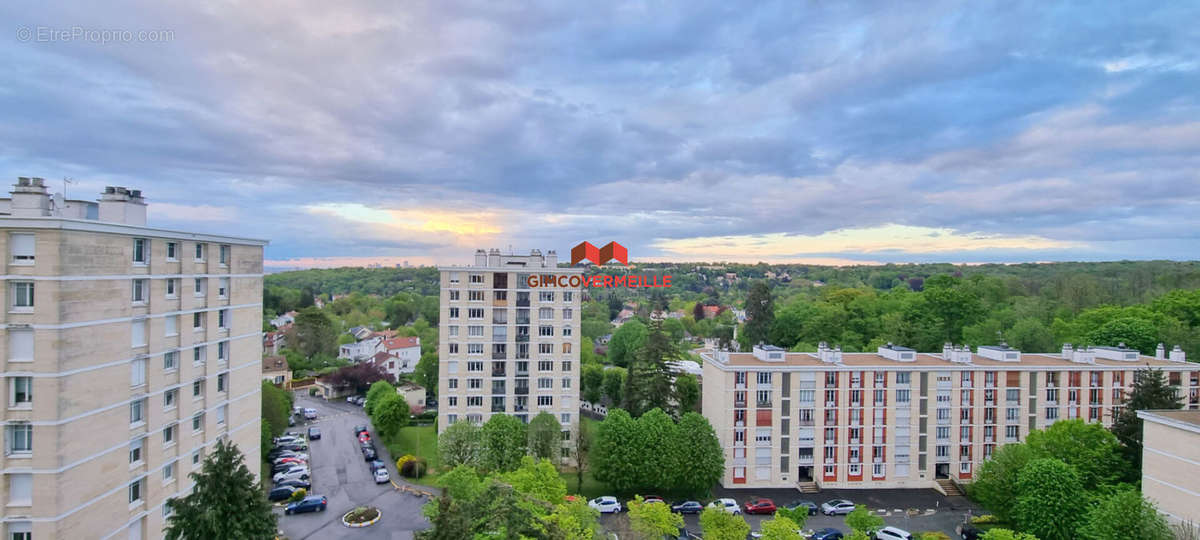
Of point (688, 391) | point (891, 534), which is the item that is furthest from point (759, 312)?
point (891, 534)

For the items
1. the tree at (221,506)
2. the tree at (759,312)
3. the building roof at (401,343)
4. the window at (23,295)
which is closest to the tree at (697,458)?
the tree at (221,506)

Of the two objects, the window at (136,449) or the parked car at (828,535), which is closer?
the window at (136,449)

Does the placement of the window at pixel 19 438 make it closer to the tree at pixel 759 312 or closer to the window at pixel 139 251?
the window at pixel 139 251

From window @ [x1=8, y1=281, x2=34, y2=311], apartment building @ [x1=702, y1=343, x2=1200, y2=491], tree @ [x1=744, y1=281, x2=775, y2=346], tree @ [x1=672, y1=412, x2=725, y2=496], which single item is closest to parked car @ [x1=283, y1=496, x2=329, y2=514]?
window @ [x1=8, y1=281, x2=34, y2=311]

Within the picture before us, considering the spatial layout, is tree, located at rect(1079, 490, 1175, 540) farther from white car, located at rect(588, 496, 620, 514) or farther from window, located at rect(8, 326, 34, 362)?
window, located at rect(8, 326, 34, 362)

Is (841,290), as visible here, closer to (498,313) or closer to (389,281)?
(498,313)

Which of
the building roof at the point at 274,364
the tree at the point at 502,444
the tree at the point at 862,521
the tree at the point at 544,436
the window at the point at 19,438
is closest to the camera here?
the window at the point at 19,438

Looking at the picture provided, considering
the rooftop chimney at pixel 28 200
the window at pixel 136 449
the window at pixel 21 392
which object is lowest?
the window at pixel 136 449
